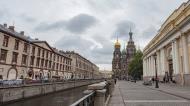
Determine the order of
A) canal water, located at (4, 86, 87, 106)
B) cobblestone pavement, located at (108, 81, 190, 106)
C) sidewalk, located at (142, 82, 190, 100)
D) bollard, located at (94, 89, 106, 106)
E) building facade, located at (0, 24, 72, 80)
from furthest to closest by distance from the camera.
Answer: building facade, located at (0, 24, 72, 80)
canal water, located at (4, 86, 87, 106)
sidewalk, located at (142, 82, 190, 100)
cobblestone pavement, located at (108, 81, 190, 106)
bollard, located at (94, 89, 106, 106)

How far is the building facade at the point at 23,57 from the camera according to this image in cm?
3644

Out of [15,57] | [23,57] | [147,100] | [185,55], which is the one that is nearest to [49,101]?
[147,100]

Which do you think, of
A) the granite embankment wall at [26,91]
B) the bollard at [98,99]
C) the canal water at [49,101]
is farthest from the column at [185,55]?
the bollard at [98,99]

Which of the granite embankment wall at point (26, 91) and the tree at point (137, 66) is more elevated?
the tree at point (137, 66)

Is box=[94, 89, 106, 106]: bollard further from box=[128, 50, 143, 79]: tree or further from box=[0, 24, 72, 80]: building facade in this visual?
box=[128, 50, 143, 79]: tree

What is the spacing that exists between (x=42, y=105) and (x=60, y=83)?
19646 millimetres

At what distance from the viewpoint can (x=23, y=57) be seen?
142 feet

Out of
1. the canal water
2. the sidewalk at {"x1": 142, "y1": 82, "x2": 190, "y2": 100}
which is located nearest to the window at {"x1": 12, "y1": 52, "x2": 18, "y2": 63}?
the canal water

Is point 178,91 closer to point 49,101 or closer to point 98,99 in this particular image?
point 49,101

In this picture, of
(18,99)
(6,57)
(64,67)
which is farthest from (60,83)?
(64,67)

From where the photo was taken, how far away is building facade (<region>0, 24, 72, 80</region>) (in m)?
36.4

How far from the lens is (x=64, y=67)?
7506cm

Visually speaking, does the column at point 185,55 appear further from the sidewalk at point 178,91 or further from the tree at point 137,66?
the tree at point 137,66

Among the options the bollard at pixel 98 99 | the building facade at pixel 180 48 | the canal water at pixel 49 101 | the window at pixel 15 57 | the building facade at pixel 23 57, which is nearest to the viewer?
the bollard at pixel 98 99
